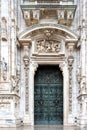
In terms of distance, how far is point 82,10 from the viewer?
1691cm

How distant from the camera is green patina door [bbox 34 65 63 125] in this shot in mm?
17969

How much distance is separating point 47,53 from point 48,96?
2255 mm

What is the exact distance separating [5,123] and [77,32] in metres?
5.93

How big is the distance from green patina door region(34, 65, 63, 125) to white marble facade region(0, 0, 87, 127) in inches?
21.5

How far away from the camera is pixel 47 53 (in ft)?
58.7

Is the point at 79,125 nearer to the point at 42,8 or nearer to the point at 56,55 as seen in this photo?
the point at 56,55

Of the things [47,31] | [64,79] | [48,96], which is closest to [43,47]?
[47,31]

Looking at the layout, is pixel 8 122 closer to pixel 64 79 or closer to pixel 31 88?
pixel 31 88

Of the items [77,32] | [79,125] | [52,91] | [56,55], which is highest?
[77,32]

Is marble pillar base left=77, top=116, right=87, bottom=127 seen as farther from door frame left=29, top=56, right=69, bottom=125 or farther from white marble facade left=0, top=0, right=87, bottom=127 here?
door frame left=29, top=56, right=69, bottom=125

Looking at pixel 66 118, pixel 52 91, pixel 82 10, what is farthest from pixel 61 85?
pixel 82 10

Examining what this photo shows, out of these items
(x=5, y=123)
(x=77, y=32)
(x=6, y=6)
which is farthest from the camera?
(x=77, y=32)

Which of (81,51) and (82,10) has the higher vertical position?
(82,10)

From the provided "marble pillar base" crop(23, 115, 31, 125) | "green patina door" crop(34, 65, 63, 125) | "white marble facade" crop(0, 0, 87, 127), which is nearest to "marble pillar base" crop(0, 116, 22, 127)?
"white marble facade" crop(0, 0, 87, 127)
